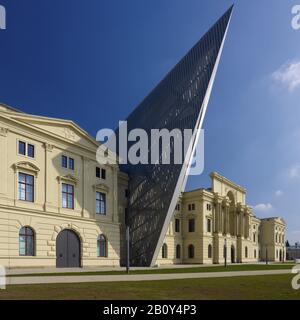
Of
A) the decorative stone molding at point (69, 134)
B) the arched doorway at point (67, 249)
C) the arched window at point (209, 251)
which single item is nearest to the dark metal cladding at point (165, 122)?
the arched doorway at point (67, 249)

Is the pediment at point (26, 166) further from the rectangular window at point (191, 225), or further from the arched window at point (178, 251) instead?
the rectangular window at point (191, 225)

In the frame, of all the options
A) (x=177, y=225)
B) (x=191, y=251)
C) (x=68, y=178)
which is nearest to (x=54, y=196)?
(x=68, y=178)

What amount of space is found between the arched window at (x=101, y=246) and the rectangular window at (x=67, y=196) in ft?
19.5

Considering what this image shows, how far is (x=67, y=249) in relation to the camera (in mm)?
39531

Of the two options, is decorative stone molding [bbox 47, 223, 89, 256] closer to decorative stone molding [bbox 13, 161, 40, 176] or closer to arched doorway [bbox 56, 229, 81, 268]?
arched doorway [bbox 56, 229, 81, 268]

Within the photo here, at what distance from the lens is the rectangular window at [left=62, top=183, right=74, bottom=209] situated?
40.7 m

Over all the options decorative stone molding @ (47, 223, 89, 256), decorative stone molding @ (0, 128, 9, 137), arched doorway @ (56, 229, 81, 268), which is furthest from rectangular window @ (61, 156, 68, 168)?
decorative stone molding @ (0, 128, 9, 137)

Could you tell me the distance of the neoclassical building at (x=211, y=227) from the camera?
72.1m

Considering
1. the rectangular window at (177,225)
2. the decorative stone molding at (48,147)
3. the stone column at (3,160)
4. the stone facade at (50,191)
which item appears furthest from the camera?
the rectangular window at (177,225)

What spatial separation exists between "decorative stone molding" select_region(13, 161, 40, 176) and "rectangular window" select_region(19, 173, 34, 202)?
2.04 feet

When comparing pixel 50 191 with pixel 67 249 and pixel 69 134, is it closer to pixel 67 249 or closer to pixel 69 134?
pixel 67 249

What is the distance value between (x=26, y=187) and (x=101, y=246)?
13080 mm

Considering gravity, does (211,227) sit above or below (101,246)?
above
